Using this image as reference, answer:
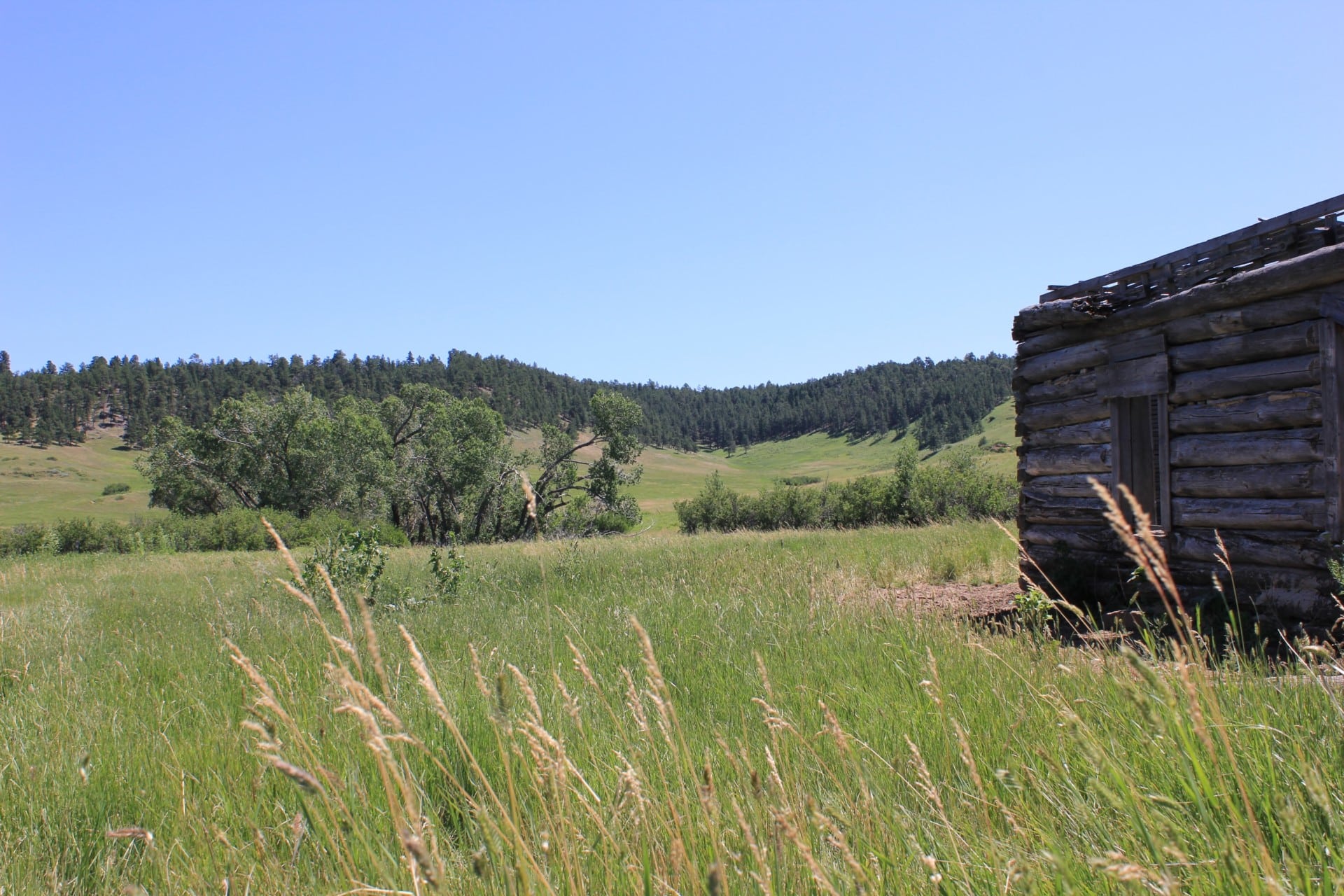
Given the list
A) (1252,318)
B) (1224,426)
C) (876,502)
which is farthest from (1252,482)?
(876,502)

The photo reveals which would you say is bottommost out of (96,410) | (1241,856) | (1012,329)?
(1241,856)

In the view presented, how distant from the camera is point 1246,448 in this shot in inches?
282

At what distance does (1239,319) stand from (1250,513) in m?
1.82

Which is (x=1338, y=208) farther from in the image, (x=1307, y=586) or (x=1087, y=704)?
(x=1087, y=704)

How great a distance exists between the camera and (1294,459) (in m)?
6.75

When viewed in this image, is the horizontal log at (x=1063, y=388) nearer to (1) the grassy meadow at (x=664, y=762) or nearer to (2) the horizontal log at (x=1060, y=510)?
(2) the horizontal log at (x=1060, y=510)

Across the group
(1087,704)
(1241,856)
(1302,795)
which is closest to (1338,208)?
(1087,704)

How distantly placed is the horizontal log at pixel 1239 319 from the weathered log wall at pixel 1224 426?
1 cm

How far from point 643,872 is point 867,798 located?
0.58 meters

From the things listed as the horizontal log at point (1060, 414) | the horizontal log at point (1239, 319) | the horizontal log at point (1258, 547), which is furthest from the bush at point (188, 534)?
the horizontal log at point (1258, 547)

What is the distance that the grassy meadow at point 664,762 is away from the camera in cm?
152

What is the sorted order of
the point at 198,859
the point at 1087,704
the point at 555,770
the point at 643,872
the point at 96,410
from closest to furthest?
the point at 555,770, the point at 643,872, the point at 198,859, the point at 1087,704, the point at 96,410

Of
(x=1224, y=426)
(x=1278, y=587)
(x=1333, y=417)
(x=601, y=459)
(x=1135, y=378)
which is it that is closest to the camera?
(x=1333, y=417)

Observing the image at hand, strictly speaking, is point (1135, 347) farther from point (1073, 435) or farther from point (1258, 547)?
point (1258, 547)
